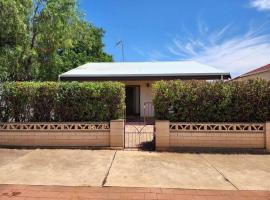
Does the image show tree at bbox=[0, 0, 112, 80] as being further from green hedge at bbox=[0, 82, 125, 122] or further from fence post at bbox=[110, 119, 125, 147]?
fence post at bbox=[110, 119, 125, 147]

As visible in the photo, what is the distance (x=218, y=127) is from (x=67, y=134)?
14.9 ft

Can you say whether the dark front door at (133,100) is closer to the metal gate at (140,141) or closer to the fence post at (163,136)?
the metal gate at (140,141)

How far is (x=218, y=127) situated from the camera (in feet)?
30.4

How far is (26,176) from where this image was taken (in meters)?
6.46

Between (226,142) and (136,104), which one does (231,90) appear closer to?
(226,142)

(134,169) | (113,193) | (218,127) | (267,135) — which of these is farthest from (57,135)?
(267,135)

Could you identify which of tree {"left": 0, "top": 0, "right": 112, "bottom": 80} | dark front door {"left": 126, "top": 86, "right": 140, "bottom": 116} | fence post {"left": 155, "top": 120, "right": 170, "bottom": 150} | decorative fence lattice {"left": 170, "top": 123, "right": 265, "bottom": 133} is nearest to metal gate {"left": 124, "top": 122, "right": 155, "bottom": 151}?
fence post {"left": 155, "top": 120, "right": 170, "bottom": 150}

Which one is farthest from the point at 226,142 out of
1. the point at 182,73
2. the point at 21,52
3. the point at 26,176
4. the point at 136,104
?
the point at 21,52

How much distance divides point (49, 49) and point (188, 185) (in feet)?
46.5

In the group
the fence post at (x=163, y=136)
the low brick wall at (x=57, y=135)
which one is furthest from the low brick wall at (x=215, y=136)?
the low brick wall at (x=57, y=135)

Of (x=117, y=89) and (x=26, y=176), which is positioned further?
(x=117, y=89)

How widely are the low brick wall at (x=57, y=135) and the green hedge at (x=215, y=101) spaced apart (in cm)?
195

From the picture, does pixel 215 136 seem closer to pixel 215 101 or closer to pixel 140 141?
pixel 215 101

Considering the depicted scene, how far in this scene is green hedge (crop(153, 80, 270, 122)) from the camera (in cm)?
933
